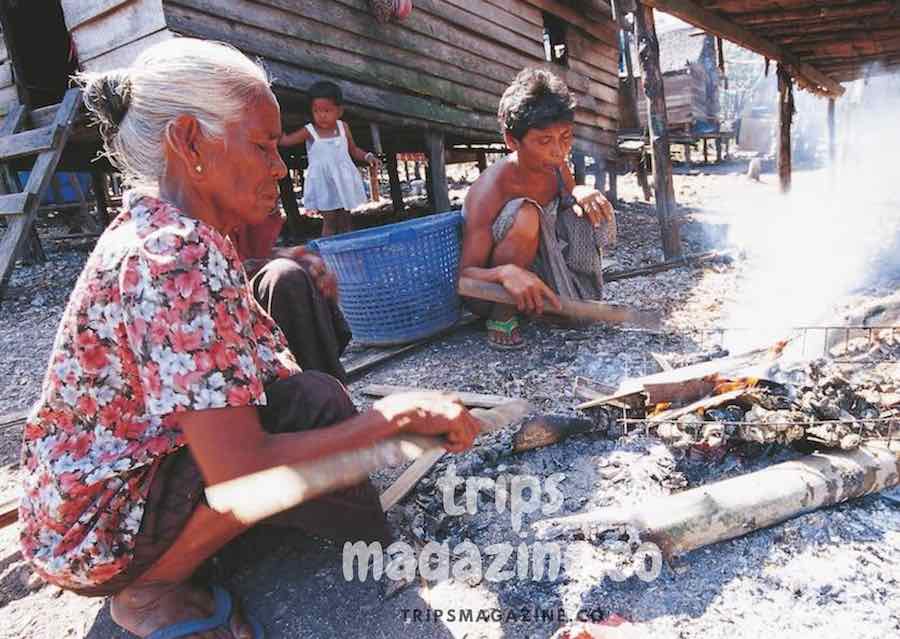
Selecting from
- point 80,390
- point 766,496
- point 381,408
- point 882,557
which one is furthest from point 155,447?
point 882,557

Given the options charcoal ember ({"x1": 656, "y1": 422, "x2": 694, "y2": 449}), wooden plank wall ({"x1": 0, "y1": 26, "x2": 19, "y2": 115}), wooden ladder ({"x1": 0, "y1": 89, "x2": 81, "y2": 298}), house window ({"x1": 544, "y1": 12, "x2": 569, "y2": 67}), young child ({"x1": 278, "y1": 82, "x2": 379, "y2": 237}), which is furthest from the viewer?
house window ({"x1": 544, "y1": 12, "x2": 569, "y2": 67})

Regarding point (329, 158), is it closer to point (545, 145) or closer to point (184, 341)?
point (545, 145)

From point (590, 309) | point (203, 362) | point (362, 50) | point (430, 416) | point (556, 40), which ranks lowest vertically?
point (590, 309)

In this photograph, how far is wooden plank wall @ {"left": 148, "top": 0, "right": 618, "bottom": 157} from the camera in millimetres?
4527

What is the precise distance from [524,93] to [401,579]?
2.51 metres

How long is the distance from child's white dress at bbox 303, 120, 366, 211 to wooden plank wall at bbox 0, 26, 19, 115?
9.19 ft

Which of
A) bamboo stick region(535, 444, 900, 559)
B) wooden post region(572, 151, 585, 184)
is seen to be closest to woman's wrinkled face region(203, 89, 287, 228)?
bamboo stick region(535, 444, 900, 559)

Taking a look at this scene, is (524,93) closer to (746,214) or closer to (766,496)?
(766,496)

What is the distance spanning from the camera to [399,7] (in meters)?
5.61

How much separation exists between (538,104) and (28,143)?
4222 millimetres

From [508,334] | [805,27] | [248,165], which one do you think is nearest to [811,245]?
[805,27]

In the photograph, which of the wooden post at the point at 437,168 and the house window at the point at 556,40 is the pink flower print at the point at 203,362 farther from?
the house window at the point at 556,40

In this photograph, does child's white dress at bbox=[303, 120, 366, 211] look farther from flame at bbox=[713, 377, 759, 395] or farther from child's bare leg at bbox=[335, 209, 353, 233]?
flame at bbox=[713, 377, 759, 395]

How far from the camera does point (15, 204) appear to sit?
169 inches
